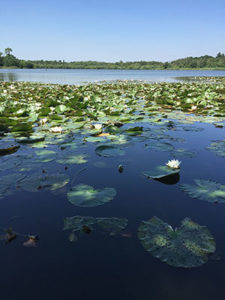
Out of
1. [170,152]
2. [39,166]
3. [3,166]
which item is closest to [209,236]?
[170,152]

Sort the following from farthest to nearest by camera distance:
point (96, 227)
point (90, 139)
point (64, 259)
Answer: point (90, 139) → point (96, 227) → point (64, 259)

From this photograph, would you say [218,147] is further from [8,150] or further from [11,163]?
[8,150]

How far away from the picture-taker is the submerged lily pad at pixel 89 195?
1531 mm

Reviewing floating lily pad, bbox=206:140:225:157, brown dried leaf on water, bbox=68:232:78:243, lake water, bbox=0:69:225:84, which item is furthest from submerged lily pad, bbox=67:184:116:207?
lake water, bbox=0:69:225:84

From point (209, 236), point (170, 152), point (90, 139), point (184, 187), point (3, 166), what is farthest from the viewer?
point (90, 139)

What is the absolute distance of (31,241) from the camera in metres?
1.23

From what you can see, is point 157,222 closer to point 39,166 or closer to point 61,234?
point 61,234

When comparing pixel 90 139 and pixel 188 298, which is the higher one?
pixel 90 139

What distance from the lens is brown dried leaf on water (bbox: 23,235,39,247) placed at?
1.20 metres

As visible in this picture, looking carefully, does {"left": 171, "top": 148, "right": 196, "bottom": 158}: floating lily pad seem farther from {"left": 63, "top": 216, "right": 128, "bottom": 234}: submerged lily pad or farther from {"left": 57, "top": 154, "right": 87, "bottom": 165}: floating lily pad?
{"left": 63, "top": 216, "right": 128, "bottom": 234}: submerged lily pad

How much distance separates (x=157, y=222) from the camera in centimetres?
135

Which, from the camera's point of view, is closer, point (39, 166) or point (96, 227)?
point (96, 227)

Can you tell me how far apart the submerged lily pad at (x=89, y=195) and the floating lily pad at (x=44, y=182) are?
0.56 ft

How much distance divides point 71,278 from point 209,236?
0.77 metres
